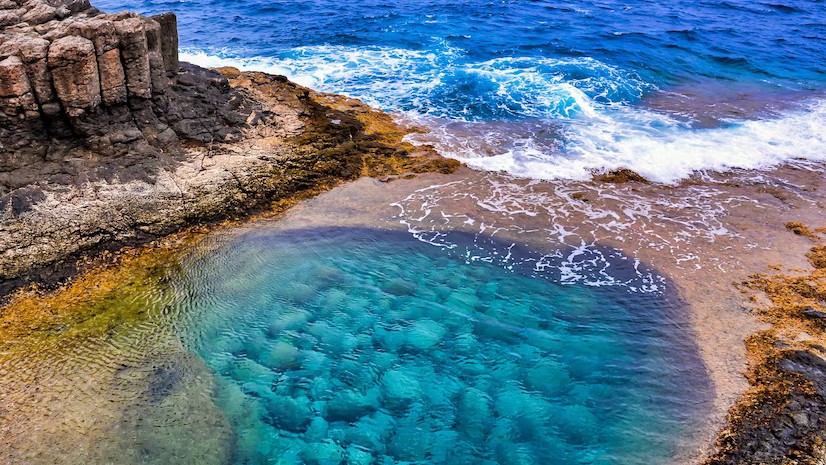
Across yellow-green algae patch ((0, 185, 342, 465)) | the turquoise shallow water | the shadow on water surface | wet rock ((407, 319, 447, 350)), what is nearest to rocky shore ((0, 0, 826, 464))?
yellow-green algae patch ((0, 185, 342, 465))

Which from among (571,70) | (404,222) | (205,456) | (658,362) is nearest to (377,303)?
(404,222)

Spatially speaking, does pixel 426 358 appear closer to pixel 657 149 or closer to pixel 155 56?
pixel 155 56

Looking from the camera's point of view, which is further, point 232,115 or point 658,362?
point 232,115

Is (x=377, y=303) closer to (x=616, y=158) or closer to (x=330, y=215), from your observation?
(x=330, y=215)

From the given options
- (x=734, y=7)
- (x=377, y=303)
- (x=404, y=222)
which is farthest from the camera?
(x=734, y=7)

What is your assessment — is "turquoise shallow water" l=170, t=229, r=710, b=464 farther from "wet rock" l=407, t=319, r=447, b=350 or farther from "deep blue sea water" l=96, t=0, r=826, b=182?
"deep blue sea water" l=96, t=0, r=826, b=182

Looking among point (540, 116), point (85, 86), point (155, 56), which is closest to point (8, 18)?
point (85, 86)

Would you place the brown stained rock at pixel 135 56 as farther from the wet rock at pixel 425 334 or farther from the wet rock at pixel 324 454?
the wet rock at pixel 324 454
